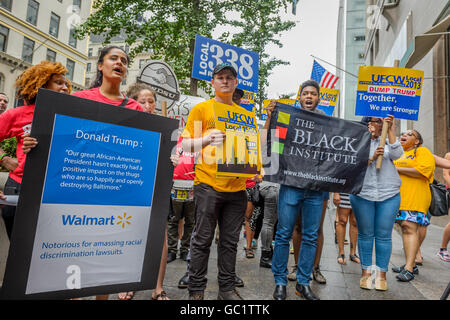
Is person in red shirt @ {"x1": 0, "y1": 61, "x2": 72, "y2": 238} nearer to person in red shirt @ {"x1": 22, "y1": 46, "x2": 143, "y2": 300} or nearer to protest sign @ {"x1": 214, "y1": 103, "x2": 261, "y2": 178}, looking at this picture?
person in red shirt @ {"x1": 22, "y1": 46, "x2": 143, "y2": 300}

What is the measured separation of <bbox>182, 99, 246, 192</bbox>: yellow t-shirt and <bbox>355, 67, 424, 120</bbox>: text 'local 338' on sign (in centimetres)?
218

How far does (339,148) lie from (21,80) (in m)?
3.23

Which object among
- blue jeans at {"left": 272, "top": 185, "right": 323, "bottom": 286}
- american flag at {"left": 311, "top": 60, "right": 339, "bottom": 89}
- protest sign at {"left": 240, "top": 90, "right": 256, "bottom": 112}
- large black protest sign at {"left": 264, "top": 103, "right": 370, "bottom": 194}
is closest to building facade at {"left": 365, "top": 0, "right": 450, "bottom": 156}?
american flag at {"left": 311, "top": 60, "right": 339, "bottom": 89}

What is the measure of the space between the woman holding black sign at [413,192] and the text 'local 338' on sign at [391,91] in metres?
0.76

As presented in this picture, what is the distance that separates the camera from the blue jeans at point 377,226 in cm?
350

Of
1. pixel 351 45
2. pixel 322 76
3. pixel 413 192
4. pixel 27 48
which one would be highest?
pixel 351 45

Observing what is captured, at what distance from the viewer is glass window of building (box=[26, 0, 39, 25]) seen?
3106cm

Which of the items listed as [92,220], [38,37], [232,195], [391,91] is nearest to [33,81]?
[92,220]

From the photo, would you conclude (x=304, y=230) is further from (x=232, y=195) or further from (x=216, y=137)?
(x=216, y=137)

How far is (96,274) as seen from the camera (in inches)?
76.5

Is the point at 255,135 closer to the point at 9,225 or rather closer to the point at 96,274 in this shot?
the point at 96,274

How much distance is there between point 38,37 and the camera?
107 feet

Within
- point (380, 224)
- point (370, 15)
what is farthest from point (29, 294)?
point (370, 15)

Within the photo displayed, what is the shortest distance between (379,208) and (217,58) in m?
3.65
